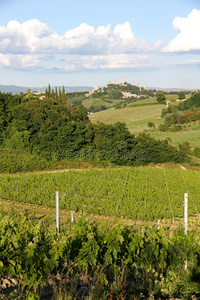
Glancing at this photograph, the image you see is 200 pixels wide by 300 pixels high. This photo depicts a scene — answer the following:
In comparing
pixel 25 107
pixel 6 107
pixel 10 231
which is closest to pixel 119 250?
pixel 10 231

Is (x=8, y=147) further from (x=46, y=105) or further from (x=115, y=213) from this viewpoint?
(x=115, y=213)

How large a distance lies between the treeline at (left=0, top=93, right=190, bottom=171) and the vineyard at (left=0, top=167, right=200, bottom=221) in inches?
135

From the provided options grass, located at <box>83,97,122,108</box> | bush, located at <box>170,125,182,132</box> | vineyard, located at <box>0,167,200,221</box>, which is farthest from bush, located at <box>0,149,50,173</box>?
grass, located at <box>83,97,122,108</box>

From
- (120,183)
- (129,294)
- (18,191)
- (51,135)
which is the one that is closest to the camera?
(129,294)

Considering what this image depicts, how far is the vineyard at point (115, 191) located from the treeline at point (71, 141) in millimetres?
3421

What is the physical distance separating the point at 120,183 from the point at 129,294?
14.0 metres

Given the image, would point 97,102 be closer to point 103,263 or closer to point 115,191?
point 115,191

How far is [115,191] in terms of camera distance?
53.4 ft

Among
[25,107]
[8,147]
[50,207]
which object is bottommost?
[50,207]

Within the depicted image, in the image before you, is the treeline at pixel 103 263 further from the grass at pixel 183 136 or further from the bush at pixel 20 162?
the grass at pixel 183 136

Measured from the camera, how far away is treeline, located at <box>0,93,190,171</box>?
23875 millimetres

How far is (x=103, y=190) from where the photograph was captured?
1642cm

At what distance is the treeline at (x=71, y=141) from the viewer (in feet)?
78.3

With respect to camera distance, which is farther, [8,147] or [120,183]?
[8,147]
